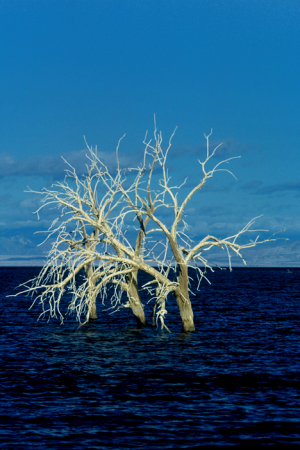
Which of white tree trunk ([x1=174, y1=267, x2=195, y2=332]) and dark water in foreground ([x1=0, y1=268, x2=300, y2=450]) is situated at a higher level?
white tree trunk ([x1=174, y1=267, x2=195, y2=332])

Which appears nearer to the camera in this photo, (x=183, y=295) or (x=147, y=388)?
(x=147, y=388)

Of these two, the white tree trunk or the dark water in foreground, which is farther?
the white tree trunk

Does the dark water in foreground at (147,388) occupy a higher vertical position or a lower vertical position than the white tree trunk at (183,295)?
lower

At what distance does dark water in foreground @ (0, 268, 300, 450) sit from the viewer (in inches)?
530

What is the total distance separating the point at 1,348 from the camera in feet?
85.5

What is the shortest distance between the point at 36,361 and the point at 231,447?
1203 cm

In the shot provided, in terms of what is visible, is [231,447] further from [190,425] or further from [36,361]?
[36,361]

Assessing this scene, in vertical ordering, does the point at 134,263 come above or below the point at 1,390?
above

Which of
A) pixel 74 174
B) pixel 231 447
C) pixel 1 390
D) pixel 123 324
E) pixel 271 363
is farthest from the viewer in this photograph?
pixel 123 324

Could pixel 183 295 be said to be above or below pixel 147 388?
above

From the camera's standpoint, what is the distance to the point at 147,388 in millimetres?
18000

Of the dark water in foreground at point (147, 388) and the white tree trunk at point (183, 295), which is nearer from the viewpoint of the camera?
the dark water in foreground at point (147, 388)

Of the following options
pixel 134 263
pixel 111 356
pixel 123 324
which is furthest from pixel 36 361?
pixel 123 324

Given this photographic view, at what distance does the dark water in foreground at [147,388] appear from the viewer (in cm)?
1345
